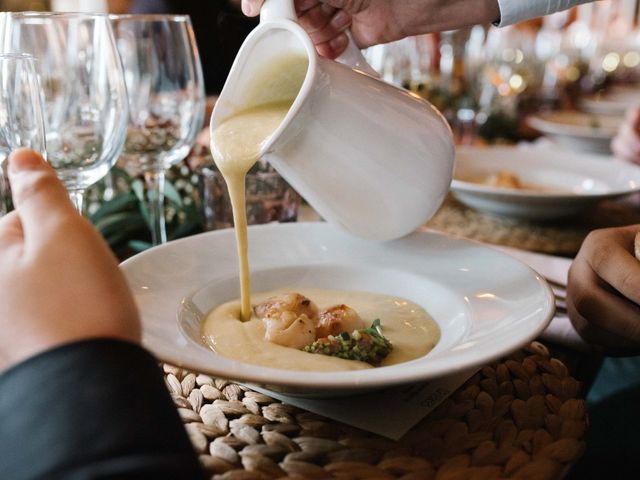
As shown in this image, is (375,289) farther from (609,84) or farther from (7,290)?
(609,84)

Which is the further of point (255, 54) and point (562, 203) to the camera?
point (562, 203)

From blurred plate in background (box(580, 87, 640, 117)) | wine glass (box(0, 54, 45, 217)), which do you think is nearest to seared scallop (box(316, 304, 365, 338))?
wine glass (box(0, 54, 45, 217))

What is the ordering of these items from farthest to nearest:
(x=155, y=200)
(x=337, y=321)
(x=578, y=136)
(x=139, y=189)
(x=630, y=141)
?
(x=578, y=136)
(x=630, y=141)
(x=139, y=189)
(x=155, y=200)
(x=337, y=321)

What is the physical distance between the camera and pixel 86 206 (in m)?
1.44

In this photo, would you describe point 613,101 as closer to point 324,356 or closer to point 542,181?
point 542,181

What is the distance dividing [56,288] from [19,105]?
348 mm

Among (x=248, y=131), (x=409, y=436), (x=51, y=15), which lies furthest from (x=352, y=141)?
(x=51, y=15)

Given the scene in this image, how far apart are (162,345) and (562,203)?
105 cm

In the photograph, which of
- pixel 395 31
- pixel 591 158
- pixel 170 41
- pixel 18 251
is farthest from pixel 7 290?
pixel 591 158

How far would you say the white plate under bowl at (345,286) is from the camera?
66 cm

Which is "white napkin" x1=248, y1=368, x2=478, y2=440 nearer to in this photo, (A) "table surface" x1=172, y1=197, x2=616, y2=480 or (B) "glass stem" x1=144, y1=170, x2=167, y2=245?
(A) "table surface" x1=172, y1=197, x2=616, y2=480

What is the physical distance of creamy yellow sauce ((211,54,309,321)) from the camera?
91 centimetres

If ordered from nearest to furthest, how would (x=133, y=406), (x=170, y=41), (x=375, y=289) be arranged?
(x=133, y=406) < (x=375, y=289) < (x=170, y=41)

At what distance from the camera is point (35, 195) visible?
0.62 meters
